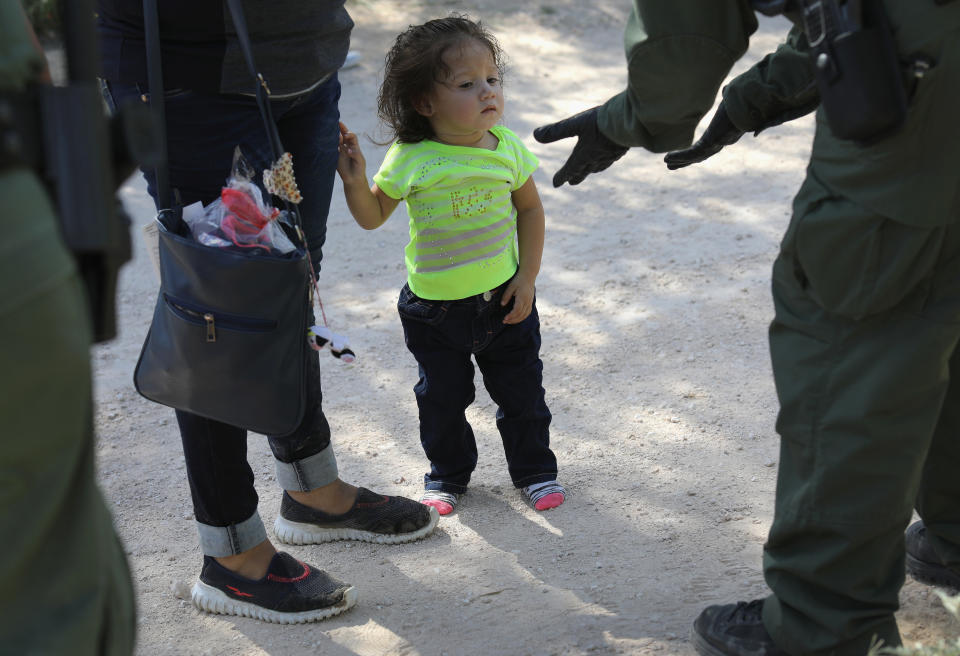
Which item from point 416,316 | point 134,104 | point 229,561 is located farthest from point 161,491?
point 134,104

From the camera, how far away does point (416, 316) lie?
2.62 m

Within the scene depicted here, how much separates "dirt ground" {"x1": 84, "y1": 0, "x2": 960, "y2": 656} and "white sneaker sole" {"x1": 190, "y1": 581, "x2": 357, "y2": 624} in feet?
0.08

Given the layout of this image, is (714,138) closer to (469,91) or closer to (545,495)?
(469,91)

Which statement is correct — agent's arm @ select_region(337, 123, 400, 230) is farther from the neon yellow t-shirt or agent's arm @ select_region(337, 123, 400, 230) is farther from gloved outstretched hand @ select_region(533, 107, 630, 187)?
gloved outstretched hand @ select_region(533, 107, 630, 187)

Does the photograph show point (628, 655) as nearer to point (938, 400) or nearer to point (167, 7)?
point (938, 400)

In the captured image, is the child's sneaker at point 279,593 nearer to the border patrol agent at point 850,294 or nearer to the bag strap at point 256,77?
the border patrol agent at point 850,294

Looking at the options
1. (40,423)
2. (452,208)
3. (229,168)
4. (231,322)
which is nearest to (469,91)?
(452,208)

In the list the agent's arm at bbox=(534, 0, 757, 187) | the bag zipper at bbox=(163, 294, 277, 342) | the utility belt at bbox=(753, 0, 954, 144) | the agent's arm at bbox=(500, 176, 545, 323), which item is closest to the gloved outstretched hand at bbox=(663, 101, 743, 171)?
the agent's arm at bbox=(534, 0, 757, 187)

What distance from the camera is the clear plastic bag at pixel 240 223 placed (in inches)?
77.4

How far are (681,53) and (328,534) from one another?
148 cm

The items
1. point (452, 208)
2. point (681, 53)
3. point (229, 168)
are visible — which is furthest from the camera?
point (452, 208)

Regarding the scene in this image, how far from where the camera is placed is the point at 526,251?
8.82ft

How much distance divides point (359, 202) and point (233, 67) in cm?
51

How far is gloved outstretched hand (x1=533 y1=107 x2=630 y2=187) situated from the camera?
→ 7.25 feet
